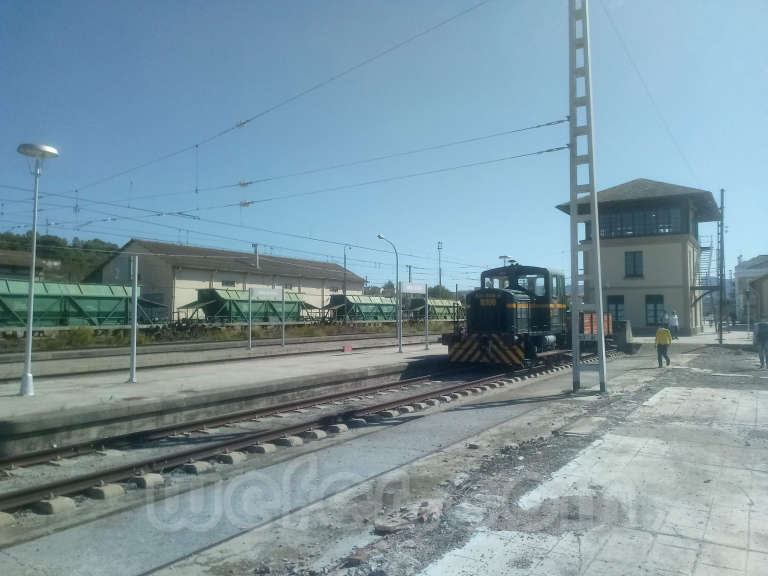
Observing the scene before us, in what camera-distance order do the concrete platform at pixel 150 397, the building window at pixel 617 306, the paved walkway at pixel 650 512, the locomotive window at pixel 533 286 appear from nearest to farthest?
1. the paved walkway at pixel 650 512
2. the concrete platform at pixel 150 397
3. the locomotive window at pixel 533 286
4. the building window at pixel 617 306

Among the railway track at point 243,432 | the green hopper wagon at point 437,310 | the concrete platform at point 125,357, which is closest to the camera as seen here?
the railway track at point 243,432

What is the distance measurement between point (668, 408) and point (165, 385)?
35.9ft

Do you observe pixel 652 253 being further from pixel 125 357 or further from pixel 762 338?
pixel 125 357

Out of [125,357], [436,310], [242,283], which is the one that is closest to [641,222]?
[436,310]

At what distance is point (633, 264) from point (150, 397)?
118ft

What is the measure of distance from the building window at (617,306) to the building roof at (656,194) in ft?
22.7

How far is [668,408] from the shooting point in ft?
34.5

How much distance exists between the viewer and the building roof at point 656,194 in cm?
3662

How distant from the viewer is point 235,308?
3766 cm

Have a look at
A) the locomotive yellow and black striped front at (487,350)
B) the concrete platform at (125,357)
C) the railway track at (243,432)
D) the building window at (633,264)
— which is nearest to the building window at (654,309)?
the building window at (633,264)

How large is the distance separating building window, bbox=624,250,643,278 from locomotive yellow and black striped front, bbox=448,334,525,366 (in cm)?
2598

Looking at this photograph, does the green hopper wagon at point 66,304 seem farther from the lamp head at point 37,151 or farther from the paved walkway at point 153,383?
the lamp head at point 37,151

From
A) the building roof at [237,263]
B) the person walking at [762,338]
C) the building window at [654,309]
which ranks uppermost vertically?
the building roof at [237,263]

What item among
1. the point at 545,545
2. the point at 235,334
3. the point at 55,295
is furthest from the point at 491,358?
the point at 55,295
